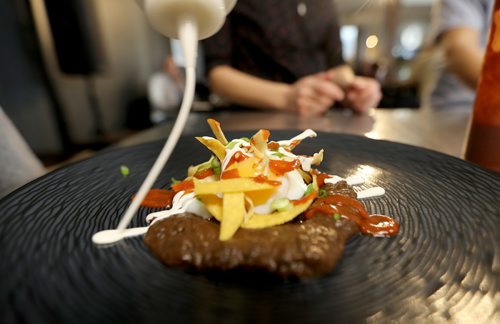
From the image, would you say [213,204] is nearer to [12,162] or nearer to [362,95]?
[12,162]

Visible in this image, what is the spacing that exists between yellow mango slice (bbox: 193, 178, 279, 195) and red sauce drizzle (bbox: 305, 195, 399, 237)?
13 centimetres

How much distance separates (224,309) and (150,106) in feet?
20.2

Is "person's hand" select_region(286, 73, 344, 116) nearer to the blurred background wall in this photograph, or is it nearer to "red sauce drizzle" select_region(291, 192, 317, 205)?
"red sauce drizzle" select_region(291, 192, 317, 205)

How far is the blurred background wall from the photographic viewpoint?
4.09m

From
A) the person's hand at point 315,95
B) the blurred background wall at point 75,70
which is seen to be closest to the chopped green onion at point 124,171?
the person's hand at point 315,95

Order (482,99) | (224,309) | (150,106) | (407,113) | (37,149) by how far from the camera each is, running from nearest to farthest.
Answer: (224,309) < (482,99) < (407,113) < (37,149) < (150,106)

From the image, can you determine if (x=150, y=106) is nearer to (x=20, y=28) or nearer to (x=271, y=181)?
(x=20, y=28)

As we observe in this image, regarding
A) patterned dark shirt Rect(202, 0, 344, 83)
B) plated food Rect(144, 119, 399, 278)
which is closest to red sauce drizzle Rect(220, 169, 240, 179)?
plated food Rect(144, 119, 399, 278)

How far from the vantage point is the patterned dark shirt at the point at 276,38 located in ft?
7.67

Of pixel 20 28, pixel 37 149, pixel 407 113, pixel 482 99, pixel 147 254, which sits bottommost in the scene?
pixel 37 149

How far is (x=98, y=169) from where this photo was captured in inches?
36.5

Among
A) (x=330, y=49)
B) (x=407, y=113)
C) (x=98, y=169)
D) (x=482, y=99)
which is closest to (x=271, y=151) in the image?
(x=98, y=169)

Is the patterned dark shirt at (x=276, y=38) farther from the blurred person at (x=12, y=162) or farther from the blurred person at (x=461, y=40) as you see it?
the blurred person at (x=12, y=162)

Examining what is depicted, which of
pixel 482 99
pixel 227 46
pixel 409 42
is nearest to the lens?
pixel 482 99
